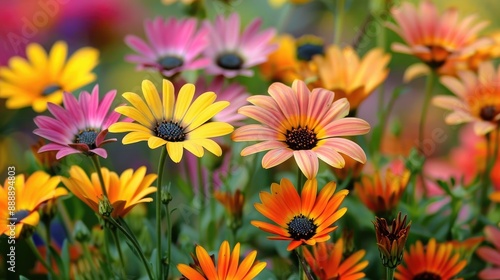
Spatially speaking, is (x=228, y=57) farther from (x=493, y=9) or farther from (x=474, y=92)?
(x=493, y=9)

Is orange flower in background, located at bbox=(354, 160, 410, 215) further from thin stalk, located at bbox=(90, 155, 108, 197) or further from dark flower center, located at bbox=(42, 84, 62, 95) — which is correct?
dark flower center, located at bbox=(42, 84, 62, 95)

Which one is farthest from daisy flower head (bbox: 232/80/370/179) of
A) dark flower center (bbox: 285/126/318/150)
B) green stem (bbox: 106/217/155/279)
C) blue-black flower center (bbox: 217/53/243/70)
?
blue-black flower center (bbox: 217/53/243/70)

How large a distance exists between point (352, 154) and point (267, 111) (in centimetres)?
8

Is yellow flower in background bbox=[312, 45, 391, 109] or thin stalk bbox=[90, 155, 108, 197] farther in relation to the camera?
yellow flower in background bbox=[312, 45, 391, 109]

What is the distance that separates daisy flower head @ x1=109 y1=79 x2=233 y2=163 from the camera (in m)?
0.48

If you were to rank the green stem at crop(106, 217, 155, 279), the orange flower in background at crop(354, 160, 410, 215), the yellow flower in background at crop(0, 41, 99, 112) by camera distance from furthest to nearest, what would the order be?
the yellow flower in background at crop(0, 41, 99, 112) < the orange flower in background at crop(354, 160, 410, 215) < the green stem at crop(106, 217, 155, 279)

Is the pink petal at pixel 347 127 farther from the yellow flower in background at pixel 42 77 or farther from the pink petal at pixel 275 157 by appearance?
the yellow flower in background at pixel 42 77

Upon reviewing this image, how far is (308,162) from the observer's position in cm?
48

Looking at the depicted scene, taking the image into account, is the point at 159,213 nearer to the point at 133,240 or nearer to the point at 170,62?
the point at 133,240

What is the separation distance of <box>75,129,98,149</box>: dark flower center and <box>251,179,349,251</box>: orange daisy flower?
0.13 meters

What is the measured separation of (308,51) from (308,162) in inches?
12.4

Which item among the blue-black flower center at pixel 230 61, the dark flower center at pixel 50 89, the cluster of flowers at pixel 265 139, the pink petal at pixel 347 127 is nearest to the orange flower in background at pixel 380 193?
the cluster of flowers at pixel 265 139

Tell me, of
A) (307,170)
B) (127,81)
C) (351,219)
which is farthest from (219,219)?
(127,81)

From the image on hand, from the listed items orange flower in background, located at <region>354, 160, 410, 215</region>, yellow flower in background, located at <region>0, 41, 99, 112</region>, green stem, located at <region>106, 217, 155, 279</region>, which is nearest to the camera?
green stem, located at <region>106, 217, 155, 279</region>
